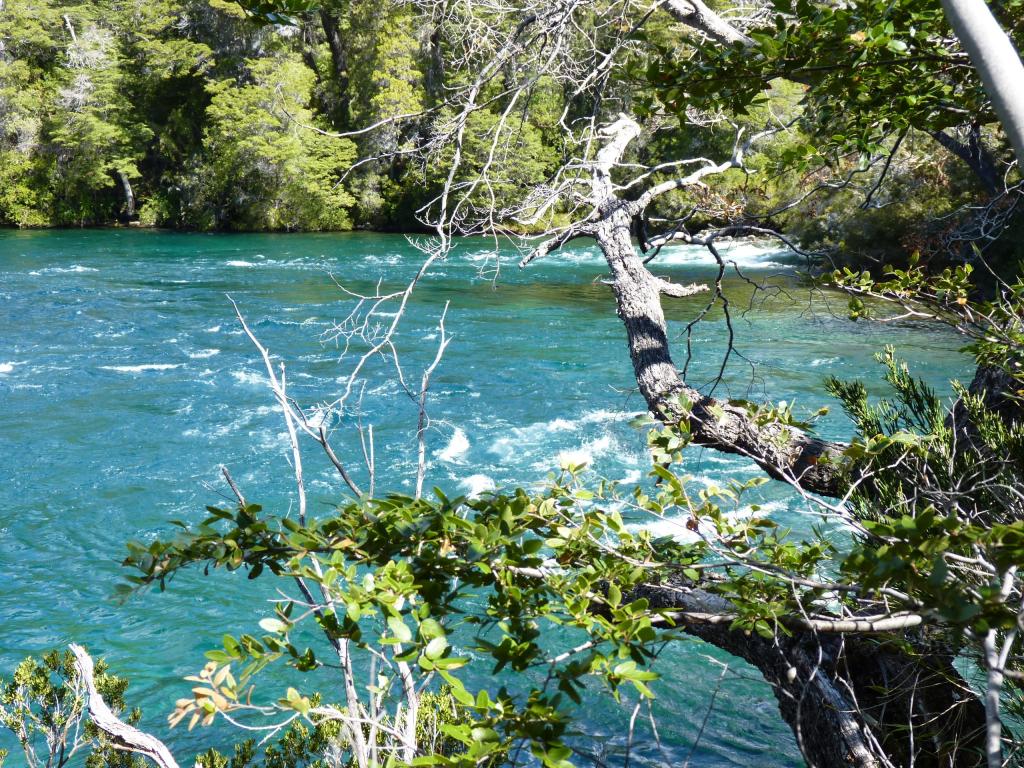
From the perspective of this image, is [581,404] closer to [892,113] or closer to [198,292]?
[892,113]

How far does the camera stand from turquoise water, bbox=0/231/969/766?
5.33 meters

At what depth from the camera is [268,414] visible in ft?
32.6

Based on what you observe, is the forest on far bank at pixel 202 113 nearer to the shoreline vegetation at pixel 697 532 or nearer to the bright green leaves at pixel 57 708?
the shoreline vegetation at pixel 697 532

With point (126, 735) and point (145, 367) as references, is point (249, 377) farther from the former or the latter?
point (126, 735)

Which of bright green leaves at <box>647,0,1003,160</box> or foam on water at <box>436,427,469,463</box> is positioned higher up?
bright green leaves at <box>647,0,1003,160</box>

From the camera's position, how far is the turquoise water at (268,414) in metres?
5.33

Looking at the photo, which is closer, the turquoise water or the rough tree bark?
the rough tree bark

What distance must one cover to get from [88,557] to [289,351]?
6.83 metres

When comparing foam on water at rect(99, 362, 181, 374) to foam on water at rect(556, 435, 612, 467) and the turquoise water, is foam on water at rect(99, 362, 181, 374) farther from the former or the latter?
foam on water at rect(556, 435, 612, 467)

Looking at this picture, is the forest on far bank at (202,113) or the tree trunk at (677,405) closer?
the tree trunk at (677,405)

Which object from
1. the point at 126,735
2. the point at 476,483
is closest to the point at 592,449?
the point at 476,483

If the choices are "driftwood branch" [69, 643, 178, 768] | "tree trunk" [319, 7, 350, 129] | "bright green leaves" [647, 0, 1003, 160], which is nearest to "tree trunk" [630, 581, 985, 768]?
"driftwood branch" [69, 643, 178, 768]

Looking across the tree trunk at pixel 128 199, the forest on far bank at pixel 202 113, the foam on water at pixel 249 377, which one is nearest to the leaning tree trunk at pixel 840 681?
the foam on water at pixel 249 377

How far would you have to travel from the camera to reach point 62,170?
32.7m
